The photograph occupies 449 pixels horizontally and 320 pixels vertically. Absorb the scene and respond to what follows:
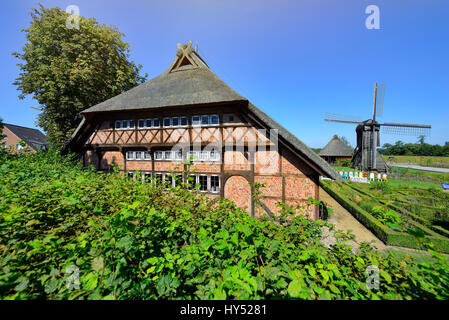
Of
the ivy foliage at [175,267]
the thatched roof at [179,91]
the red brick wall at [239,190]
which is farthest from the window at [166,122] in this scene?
the ivy foliage at [175,267]

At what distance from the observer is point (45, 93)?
1136 cm

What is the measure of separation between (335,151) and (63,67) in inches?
1639

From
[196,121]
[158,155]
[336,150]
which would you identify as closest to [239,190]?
[196,121]

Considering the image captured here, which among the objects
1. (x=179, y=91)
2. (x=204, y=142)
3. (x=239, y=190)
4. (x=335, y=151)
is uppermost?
(x=179, y=91)

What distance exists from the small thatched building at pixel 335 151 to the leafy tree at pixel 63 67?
37.1 metres

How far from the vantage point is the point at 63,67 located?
11.5 metres


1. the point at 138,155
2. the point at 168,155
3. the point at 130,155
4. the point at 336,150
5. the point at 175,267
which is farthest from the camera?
the point at 336,150

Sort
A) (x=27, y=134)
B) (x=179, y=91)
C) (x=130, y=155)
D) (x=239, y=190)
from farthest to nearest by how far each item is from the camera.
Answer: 1. (x=27, y=134)
2. (x=130, y=155)
3. (x=179, y=91)
4. (x=239, y=190)

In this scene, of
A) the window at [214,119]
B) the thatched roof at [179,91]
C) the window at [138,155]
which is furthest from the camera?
the window at [138,155]

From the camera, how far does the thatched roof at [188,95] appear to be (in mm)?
7680

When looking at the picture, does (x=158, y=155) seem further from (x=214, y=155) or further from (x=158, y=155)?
(x=214, y=155)

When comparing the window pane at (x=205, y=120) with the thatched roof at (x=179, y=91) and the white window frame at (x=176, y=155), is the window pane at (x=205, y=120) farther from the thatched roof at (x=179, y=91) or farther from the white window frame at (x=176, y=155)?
the white window frame at (x=176, y=155)
